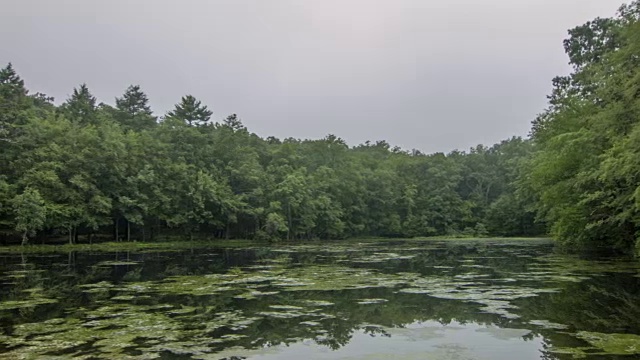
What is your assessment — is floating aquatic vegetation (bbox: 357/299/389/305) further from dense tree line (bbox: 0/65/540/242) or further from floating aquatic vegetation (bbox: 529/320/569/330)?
dense tree line (bbox: 0/65/540/242)

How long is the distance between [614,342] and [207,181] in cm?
4583

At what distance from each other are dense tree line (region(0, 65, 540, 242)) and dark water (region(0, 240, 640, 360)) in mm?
24965

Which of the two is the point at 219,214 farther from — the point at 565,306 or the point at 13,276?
the point at 565,306

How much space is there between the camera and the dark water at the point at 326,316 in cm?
772

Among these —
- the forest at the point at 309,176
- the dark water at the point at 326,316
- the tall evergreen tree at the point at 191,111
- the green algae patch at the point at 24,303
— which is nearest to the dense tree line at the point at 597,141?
the forest at the point at 309,176

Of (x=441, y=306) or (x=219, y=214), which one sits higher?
(x=219, y=214)

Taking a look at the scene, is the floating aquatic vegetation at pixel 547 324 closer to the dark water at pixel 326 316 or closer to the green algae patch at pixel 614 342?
the dark water at pixel 326 316

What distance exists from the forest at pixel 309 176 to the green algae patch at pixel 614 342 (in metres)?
7.40

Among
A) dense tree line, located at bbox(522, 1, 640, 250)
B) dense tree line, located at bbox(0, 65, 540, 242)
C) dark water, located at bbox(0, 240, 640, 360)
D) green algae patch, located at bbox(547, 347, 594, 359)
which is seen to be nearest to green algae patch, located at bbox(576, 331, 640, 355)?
dark water, located at bbox(0, 240, 640, 360)

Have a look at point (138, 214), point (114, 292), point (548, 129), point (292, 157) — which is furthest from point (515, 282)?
point (292, 157)

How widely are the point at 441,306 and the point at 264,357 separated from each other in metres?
5.20

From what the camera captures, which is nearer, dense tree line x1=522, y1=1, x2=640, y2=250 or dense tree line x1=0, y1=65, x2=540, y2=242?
dense tree line x1=522, y1=1, x2=640, y2=250

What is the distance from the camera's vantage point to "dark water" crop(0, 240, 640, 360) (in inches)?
304

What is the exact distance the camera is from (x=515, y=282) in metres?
15.2
